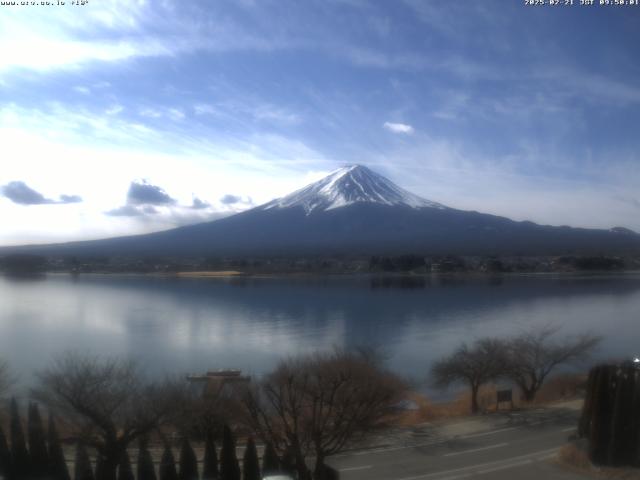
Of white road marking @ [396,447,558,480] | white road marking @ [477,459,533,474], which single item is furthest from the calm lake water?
white road marking @ [477,459,533,474]

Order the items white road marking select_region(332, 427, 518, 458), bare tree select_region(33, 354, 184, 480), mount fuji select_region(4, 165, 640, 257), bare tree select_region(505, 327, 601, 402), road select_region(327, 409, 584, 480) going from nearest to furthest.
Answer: bare tree select_region(33, 354, 184, 480) < road select_region(327, 409, 584, 480) < white road marking select_region(332, 427, 518, 458) < bare tree select_region(505, 327, 601, 402) < mount fuji select_region(4, 165, 640, 257)

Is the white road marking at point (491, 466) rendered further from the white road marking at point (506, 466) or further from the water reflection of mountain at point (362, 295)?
the water reflection of mountain at point (362, 295)

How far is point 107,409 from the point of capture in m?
4.54

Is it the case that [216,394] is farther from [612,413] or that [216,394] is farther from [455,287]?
[455,287]

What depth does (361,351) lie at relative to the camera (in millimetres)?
8797

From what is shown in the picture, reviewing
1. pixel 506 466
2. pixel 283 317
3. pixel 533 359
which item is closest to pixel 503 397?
pixel 533 359

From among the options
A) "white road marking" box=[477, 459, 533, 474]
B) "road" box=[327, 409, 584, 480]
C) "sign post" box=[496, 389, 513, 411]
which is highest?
"white road marking" box=[477, 459, 533, 474]

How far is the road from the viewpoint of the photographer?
4363mm

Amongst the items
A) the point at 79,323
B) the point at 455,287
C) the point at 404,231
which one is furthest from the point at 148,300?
the point at 404,231

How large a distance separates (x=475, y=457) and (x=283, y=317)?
10823mm

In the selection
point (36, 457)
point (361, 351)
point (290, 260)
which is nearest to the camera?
point (36, 457)

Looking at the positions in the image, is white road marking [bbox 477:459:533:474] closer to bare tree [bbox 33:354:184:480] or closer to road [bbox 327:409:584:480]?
road [bbox 327:409:584:480]

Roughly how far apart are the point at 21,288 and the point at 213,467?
2123cm

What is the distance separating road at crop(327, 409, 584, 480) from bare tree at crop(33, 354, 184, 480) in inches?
53.3
